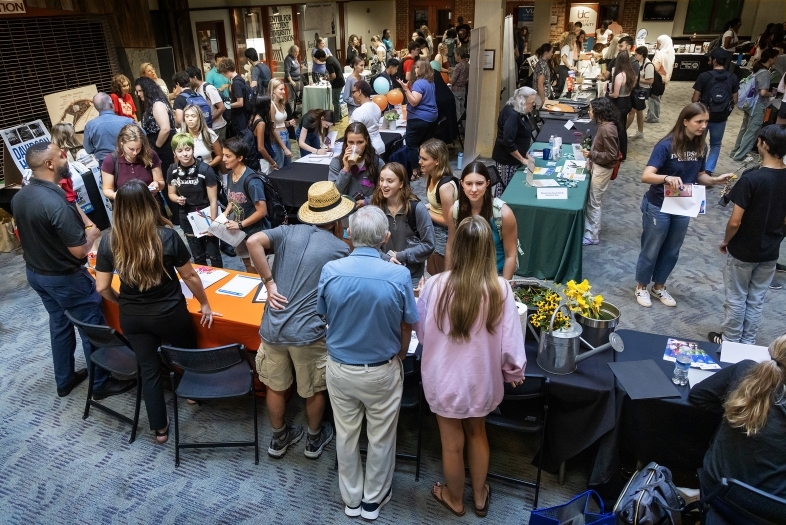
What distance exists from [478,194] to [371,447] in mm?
1518

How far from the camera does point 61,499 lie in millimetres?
2768

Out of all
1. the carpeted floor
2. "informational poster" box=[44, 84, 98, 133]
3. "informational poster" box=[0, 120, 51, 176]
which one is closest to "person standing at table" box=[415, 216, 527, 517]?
the carpeted floor

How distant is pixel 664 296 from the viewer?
444 cm

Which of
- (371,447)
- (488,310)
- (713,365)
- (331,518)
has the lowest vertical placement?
(331,518)

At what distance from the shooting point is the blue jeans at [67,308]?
3.15 meters

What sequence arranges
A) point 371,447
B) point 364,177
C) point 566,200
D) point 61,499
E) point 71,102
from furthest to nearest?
point 71,102 → point 566,200 → point 364,177 → point 61,499 → point 371,447

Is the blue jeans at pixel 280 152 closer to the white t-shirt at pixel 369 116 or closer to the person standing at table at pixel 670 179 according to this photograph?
the white t-shirt at pixel 369 116

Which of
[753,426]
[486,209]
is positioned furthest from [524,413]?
[486,209]

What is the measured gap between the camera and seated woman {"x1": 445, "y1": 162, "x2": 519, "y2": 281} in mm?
3191

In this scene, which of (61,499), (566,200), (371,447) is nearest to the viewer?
(371,447)

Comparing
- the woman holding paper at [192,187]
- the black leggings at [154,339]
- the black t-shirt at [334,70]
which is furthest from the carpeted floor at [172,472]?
the black t-shirt at [334,70]

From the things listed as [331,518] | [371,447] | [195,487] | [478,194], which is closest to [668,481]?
[371,447]

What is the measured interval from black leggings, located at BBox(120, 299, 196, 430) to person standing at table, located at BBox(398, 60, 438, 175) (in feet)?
14.1

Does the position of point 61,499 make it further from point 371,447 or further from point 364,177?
point 364,177
